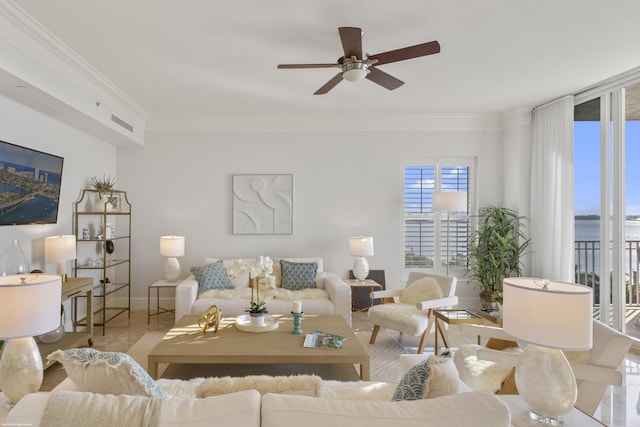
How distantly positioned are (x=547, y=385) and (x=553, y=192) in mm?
3831

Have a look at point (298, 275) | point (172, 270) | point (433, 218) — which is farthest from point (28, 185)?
point (433, 218)

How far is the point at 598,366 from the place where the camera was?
6.25ft

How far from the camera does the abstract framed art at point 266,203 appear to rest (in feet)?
16.9

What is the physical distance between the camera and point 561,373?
140 centimetres

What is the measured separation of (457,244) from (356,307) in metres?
1.82

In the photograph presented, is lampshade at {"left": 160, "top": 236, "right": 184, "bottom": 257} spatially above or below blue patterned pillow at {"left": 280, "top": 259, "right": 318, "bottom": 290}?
above

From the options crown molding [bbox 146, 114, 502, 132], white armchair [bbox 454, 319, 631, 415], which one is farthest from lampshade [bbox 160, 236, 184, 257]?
white armchair [bbox 454, 319, 631, 415]

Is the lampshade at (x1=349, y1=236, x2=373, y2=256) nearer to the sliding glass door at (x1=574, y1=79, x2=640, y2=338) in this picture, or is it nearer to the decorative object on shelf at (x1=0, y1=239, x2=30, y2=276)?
the sliding glass door at (x1=574, y1=79, x2=640, y2=338)

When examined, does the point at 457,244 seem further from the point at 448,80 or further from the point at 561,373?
the point at 561,373

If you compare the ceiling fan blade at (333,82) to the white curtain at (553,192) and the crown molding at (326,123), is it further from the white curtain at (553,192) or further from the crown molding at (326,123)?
the white curtain at (553,192)

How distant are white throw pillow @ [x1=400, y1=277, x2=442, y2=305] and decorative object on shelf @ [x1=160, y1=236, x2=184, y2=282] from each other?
294 cm

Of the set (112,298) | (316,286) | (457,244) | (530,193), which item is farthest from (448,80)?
(112,298)

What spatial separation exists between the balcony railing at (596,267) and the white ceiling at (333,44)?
1912 mm

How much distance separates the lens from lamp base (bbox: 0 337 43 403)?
1.41m
